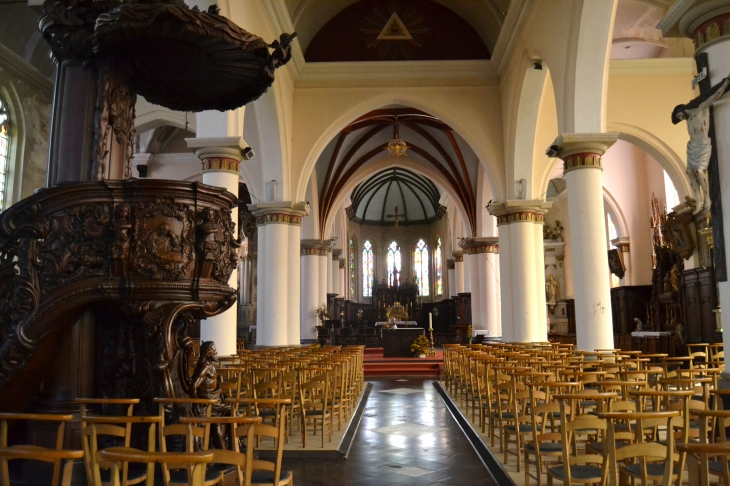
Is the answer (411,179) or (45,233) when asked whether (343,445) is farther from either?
(411,179)

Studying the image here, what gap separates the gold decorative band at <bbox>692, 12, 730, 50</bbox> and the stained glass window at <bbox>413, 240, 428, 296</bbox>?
31608mm

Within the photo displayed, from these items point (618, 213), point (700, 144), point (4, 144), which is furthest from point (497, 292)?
point (700, 144)

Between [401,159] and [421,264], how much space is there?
1416 cm

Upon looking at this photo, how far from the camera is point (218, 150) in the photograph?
414 inches

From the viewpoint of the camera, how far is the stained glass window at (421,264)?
124ft

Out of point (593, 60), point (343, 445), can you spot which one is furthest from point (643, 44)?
point (343, 445)

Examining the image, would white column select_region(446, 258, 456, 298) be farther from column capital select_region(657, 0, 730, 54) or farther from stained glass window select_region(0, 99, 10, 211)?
column capital select_region(657, 0, 730, 54)

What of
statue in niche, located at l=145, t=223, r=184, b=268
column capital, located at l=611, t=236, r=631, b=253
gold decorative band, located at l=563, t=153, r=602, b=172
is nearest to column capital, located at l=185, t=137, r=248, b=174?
gold decorative band, located at l=563, t=153, r=602, b=172

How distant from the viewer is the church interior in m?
4.53

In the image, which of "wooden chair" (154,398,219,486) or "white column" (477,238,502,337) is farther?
"white column" (477,238,502,337)

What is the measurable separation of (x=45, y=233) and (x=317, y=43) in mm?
12673

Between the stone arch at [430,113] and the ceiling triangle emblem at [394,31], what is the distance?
144 cm

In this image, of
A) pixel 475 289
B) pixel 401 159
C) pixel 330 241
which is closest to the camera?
pixel 475 289

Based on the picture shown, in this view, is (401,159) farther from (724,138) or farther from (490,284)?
(724,138)
